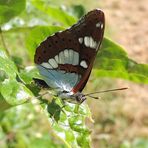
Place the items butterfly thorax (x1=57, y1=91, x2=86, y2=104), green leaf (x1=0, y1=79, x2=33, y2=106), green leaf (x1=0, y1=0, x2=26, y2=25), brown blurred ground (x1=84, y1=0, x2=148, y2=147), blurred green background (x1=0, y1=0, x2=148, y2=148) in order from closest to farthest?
green leaf (x1=0, y1=79, x2=33, y2=106)
green leaf (x1=0, y1=0, x2=26, y2=25)
butterfly thorax (x1=57, y1=91, x2=86, y2=104)
blurred green background (x1=0, y1=0, x2=148, y2=148)
brown blurred ground (x1=84, y1=0, x2=148, y2=147)

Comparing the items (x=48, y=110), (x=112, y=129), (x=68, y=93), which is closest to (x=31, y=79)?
(x=48, y=110)


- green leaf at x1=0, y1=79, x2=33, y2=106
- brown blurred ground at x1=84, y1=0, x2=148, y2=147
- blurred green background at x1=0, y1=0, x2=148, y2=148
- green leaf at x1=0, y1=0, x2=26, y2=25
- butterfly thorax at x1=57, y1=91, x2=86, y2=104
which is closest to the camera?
green leaf at x1=0, y1=79, x2=33, y2=106

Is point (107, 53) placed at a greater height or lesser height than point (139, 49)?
greater

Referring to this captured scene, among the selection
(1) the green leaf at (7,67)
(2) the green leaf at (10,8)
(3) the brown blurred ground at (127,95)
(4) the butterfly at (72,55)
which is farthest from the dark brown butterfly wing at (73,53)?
(3) the brown blurred ground at (127,95)

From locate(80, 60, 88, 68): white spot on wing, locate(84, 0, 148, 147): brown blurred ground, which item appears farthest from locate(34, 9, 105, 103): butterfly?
locate(84, 0, 148, 147): brown blurred ground

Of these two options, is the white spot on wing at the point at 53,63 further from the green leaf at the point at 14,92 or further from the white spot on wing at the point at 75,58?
the green leaf at the point at 14,92

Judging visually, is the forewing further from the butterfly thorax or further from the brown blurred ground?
the brown blurred ground

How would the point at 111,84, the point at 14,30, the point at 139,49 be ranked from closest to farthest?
the point at 14,30, the point at 111,84, the point at 139,49

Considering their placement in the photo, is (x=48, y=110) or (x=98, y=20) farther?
(x=98, y=20)

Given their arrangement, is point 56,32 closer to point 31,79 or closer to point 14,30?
point 31,79

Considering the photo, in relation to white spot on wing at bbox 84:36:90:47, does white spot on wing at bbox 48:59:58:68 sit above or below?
below
